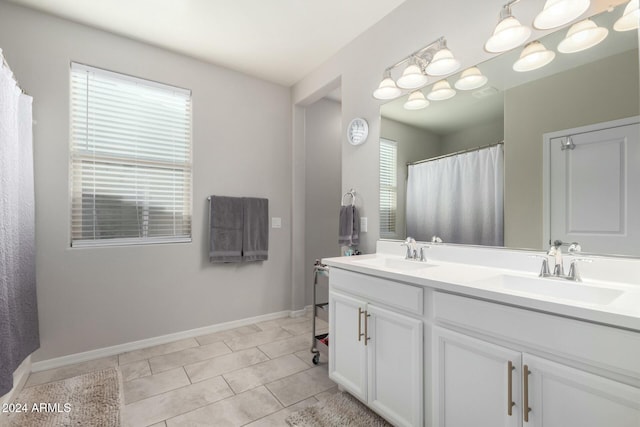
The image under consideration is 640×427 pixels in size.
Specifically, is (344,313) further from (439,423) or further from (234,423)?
(234,423)

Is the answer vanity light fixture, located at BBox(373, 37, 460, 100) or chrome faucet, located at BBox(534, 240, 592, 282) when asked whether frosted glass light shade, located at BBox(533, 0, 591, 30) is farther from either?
chrome faucet, located at BBox(534, 240, 592, 282)

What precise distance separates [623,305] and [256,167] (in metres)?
2.97

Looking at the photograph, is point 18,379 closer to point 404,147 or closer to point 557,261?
point 404,147

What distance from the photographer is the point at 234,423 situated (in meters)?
1.66

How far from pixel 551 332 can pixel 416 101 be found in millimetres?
1639

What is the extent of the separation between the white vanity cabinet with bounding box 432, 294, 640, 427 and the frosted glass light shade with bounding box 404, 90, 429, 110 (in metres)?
1.37

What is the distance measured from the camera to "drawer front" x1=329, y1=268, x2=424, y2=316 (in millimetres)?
1419

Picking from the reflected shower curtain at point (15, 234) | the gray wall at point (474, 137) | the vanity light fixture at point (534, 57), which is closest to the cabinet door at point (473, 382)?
the gray wall at point (474, 137)

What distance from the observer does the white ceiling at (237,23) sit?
2.17 meters

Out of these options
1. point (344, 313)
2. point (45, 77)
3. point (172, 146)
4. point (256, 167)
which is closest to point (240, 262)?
point (256, 167)

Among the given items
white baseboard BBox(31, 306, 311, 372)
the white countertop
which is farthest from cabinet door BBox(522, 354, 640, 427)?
white baseboard BBox(31, 306, 311, 372)

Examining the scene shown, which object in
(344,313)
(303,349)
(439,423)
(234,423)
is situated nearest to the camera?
(439,423)

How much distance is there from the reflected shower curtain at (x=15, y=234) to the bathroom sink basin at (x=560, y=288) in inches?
94.4

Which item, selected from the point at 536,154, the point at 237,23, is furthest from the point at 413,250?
the point at 237,23
